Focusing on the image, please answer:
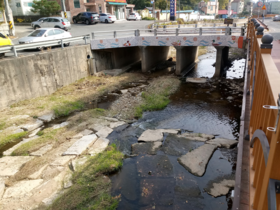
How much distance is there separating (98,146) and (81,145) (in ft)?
1.97

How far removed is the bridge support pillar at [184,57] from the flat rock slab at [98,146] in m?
11.5

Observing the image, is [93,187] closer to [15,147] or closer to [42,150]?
[42,150]

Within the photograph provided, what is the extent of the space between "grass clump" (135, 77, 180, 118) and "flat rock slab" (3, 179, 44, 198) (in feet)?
18.8

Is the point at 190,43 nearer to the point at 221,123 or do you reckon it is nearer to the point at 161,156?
the point at 221,123

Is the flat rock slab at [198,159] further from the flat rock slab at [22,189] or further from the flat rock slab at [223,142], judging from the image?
the flat rock slab at [22,189]

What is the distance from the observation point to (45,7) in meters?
33.9

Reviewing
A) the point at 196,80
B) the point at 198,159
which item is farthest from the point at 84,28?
the point at 198,159

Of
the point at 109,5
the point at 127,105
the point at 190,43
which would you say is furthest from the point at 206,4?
the point at 127,105

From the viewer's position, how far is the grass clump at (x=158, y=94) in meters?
12.0

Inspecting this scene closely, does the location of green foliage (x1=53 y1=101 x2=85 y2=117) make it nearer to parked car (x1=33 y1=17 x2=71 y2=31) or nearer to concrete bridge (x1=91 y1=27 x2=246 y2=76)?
concrete bridge (x1=91 y1=27 x2=246 y2=76)

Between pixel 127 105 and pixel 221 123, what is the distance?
192 inches

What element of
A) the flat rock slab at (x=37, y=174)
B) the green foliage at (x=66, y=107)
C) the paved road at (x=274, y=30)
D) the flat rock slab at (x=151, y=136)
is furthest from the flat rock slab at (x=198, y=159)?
the green foliage at (x=66, y=107)

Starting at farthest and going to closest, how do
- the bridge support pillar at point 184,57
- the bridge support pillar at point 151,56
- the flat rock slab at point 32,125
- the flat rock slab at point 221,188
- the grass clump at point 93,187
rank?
the bridge support pillar at point 151,56 < the bridge support pillar at point 184,57 < the flat rock slab at point 32,125 < the flat rock slab at point 221,188 < the grass clump at point 93,187

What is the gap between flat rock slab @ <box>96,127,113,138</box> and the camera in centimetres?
902
